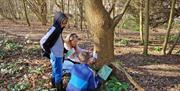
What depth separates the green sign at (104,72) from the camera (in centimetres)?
735

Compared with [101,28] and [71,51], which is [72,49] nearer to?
[71,51]

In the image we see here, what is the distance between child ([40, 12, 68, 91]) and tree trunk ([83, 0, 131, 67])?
0.89 metres

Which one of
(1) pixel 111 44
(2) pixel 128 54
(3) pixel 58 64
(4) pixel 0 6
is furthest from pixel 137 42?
(4) pixel 0 6

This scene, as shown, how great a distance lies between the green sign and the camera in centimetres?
735

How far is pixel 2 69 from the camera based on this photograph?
9.00m

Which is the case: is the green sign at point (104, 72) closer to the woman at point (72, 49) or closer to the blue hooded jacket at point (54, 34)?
the woman at point (72, 49)

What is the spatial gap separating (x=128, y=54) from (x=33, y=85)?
384cm

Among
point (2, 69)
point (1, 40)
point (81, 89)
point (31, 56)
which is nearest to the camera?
point (81, 89)

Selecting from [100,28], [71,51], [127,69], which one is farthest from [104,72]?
[127,69]

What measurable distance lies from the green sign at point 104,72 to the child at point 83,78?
0.48 m

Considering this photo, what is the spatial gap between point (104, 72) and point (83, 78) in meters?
0.88

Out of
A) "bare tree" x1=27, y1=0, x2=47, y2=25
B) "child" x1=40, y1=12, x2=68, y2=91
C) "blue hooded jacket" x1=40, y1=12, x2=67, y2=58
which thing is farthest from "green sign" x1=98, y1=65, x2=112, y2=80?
"bare tree" x1=27, y1=0, x2=47, y2=25

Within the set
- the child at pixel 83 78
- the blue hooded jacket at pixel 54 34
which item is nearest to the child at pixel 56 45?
the blue hooded jacket at pixel 54 34

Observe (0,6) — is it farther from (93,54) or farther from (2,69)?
(93,54)
